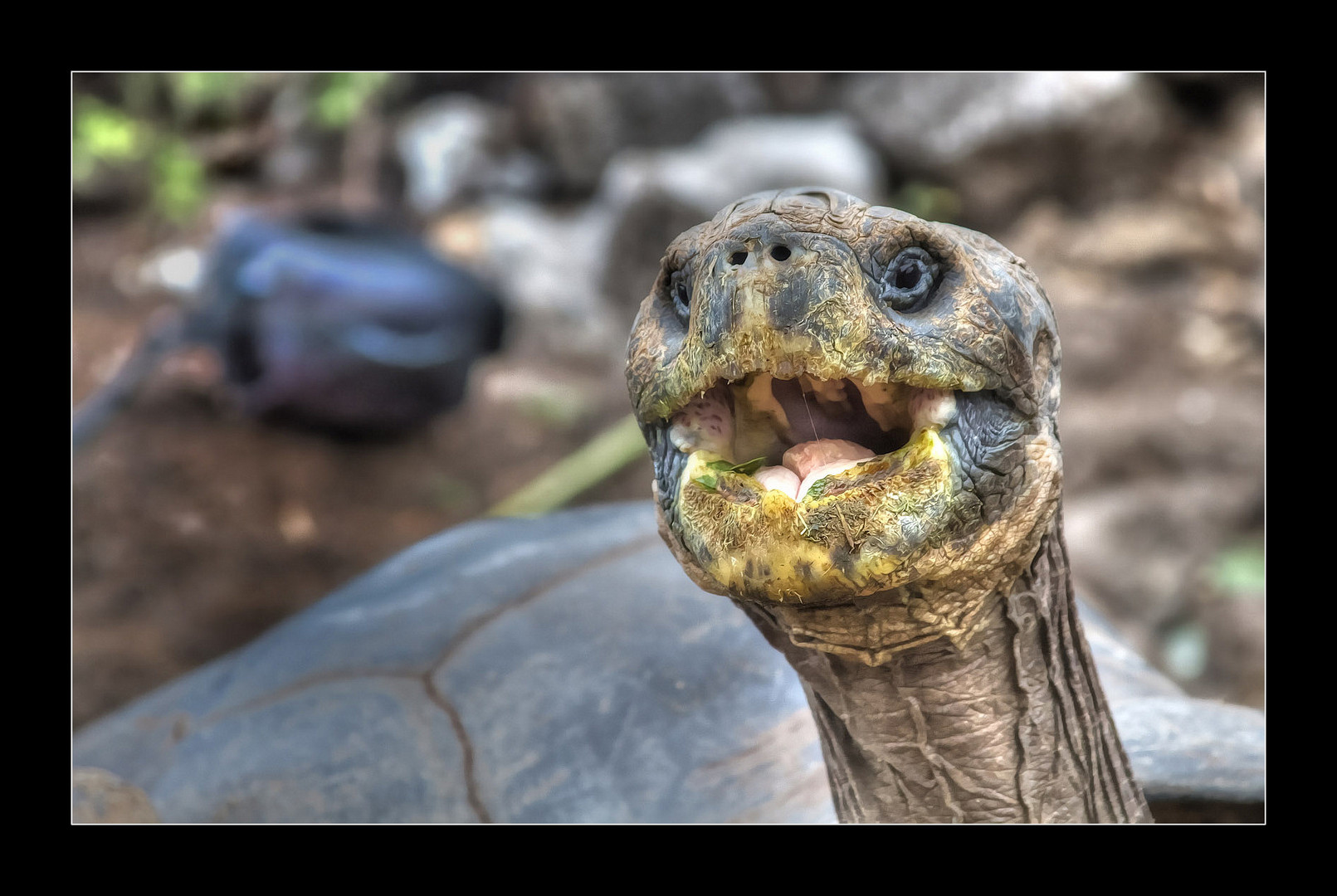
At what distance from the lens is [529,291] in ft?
14.1

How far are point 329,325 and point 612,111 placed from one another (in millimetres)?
1780

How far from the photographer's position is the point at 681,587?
200 cm

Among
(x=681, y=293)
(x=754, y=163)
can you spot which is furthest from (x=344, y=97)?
(x=681, y=293)

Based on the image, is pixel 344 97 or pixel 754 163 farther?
pixel 754 163

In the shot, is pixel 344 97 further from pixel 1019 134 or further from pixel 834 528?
pixel 834 528

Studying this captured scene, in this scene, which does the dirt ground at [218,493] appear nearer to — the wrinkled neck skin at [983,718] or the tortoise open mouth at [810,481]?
A: the wrinkled neck skin at [983,718]

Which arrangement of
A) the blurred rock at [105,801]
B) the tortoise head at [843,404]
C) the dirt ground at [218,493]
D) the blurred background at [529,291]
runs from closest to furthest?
the tortoise head at [843,404] → the blurred rock at [105,801] → the dirt ground at [218,493] → the blurred background at [529,291]

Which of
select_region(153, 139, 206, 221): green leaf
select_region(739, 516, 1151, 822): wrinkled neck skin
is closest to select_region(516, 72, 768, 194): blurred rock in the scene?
select_region(153, 139, 206, 221): green leaf

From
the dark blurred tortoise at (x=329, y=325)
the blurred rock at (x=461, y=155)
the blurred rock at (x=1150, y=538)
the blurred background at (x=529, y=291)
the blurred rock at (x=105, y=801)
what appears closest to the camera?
the blurred rock at (x=105, y=801)

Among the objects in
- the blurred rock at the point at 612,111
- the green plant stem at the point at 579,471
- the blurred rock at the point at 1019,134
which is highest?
the blurred rock at the point at 612,111

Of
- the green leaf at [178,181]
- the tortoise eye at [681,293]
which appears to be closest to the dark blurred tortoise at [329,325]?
the green leaf at [178,181]

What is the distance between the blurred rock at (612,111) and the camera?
4.38 metres

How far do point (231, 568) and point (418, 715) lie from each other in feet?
4.78

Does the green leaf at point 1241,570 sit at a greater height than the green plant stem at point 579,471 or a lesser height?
lesser
